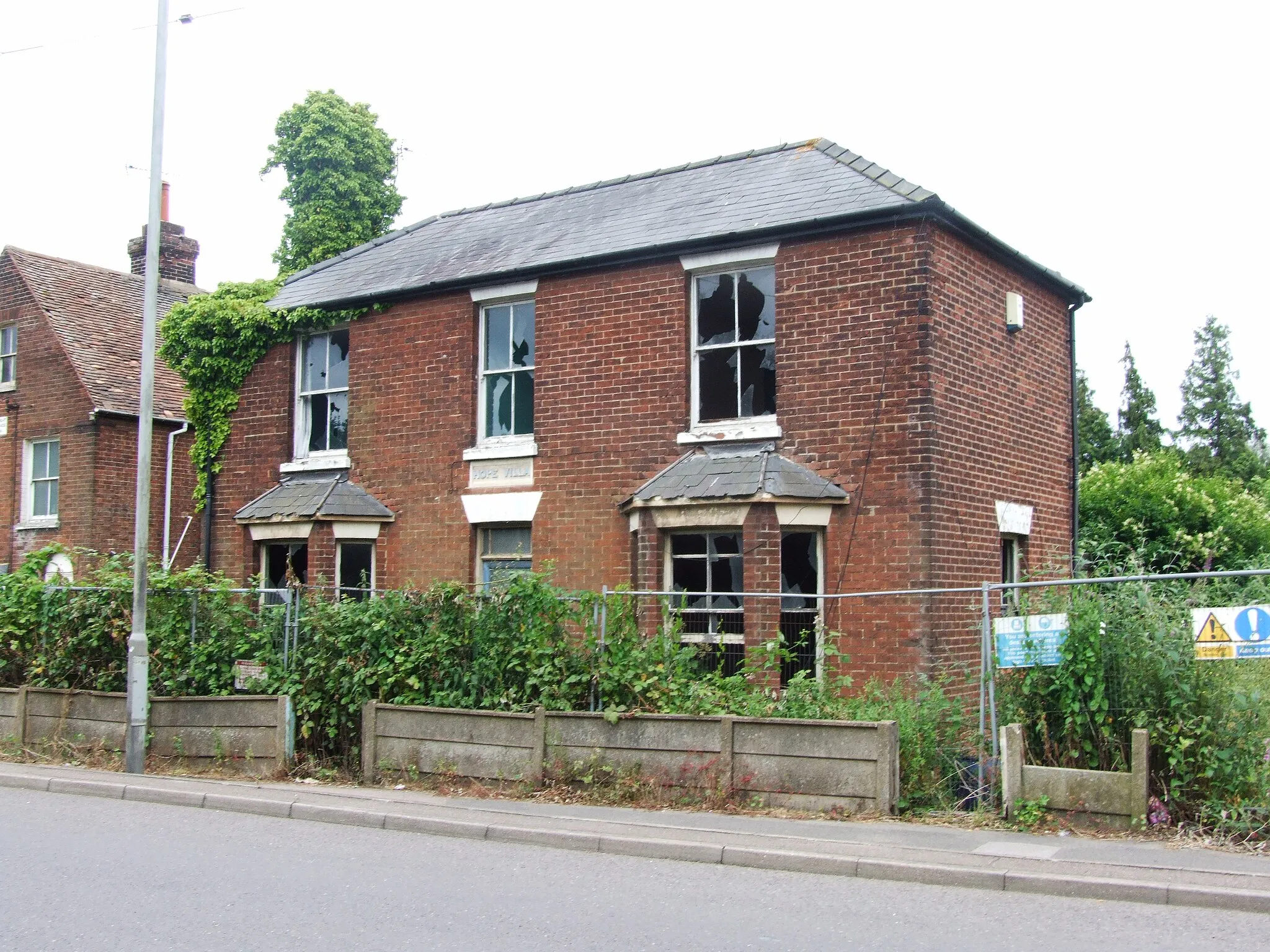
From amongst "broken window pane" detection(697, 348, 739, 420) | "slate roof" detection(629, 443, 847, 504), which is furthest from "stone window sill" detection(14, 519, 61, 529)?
"broken window pane" detection(697, 348, 739, 420)

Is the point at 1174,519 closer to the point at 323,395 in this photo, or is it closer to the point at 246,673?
the point at 323,395

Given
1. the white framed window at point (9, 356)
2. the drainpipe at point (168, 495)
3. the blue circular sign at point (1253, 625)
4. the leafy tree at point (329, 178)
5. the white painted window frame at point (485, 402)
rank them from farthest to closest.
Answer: the leafy tree at point (329, 178) → the white framed window at point (9, 356) → the drainpipe at point (168, 495) → the white painted window frame at point (485, 402) → the blue circular sign at point (1253, 625)

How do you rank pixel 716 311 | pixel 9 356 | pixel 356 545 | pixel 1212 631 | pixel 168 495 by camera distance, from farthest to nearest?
pixel 9 356 < pixel 168 495 < pixel 356 545 < pixel 716 311 < pixel 1212 631

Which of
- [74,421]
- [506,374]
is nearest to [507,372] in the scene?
[506,374]

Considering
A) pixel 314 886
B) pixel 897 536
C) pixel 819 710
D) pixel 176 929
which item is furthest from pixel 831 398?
pixel 176 929

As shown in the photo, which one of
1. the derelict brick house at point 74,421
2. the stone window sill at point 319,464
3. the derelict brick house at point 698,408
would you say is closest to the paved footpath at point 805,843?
the derelict brick house at point 698,408

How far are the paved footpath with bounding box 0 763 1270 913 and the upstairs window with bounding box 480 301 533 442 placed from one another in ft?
19.0

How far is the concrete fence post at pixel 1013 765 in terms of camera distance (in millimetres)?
9125

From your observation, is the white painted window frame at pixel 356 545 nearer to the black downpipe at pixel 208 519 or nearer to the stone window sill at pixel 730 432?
the black downpipe at pixel 208 519

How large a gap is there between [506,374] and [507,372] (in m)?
→ 0.07

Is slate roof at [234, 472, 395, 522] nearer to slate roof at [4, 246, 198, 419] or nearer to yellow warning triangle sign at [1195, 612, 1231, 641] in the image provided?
slate roof at [4, 246, 198, 419]

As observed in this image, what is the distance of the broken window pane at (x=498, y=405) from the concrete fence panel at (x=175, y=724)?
5015mm

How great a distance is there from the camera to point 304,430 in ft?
58.6

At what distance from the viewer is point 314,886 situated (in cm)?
770
